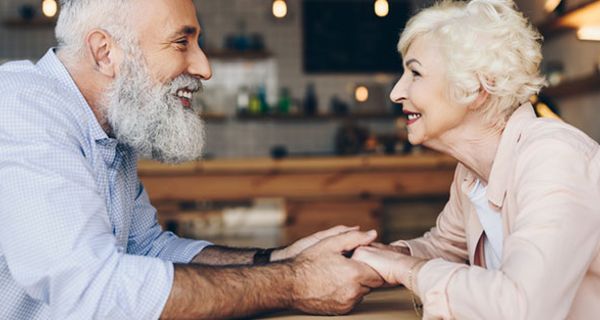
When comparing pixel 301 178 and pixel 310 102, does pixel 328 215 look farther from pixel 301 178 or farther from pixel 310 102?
pixel 310 102

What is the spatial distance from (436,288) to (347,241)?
1.35 feet

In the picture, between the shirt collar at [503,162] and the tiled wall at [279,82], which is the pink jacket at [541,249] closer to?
the shirt collar at [503,162]

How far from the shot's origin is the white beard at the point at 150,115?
1.74 meters

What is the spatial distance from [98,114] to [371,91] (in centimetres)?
611

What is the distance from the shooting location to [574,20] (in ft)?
17.3

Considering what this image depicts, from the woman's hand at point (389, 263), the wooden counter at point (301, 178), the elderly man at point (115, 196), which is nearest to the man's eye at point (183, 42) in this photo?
the elderly man at point (115, 196)

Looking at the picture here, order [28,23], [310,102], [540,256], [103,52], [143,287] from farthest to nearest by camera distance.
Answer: [310,102] < [28,23] < [103,52] < [143,287] < [540,256]

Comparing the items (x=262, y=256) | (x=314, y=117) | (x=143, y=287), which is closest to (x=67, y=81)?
(x=143, y=287)

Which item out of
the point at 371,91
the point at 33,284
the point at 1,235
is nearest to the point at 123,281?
the point at 33,284

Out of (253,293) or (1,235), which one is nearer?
(1,235)

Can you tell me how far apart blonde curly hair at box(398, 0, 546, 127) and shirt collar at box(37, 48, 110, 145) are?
0.84m

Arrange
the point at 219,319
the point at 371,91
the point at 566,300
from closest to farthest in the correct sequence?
the point at 566,300
the point at 219,319
the point at 371,91

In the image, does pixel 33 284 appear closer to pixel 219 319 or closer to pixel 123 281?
pixel 123 281

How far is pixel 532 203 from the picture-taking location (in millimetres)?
1296
